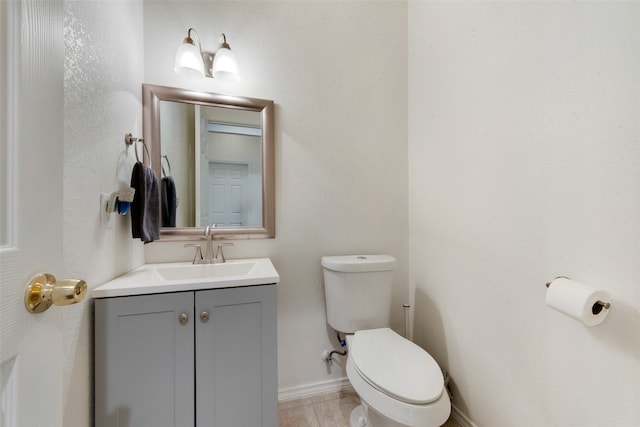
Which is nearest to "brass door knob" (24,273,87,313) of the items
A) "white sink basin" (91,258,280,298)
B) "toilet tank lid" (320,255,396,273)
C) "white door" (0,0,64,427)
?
"white door" (0,0,64,427)

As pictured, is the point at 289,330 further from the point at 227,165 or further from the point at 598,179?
the point at 598,179

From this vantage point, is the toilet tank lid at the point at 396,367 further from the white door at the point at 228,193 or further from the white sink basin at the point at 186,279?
the white door at the point at 228,193

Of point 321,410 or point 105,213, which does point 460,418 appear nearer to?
point 321,410

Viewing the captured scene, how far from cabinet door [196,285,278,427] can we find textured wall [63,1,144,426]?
35cm

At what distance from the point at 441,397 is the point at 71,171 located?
1.45m

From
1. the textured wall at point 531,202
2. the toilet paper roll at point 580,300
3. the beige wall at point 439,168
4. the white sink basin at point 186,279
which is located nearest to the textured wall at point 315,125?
the beige wall at point 439,168

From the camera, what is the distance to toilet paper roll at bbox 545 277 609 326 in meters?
0.74

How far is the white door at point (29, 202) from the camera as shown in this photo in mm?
361

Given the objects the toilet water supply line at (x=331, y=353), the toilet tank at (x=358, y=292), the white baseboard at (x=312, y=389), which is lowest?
the white baseboard at (x=312, y=389)

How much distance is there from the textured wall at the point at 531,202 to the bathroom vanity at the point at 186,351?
0.94 meters

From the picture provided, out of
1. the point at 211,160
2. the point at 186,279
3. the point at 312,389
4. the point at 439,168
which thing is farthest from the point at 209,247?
the point at 439,168

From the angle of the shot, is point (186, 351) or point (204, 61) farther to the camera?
point (204, 61)

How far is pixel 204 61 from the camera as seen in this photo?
1389mm

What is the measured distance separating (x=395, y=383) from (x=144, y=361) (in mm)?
918
